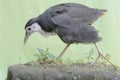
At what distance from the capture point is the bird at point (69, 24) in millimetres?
1875

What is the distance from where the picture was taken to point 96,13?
78.3 inches

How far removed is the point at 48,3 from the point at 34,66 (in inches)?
40.3

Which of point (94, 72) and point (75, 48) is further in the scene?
point (75, 48)

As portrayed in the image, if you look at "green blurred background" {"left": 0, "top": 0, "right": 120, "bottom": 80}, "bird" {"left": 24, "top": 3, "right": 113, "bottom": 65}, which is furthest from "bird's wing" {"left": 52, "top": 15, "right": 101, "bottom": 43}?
"green blurred background" {"left": 0, "top": 0, "right": 120, "bottom": 80}

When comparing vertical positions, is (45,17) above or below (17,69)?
above

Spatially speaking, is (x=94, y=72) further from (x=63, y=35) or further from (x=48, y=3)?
(x=48, y=3)

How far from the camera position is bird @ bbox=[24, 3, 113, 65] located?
188 centimetres

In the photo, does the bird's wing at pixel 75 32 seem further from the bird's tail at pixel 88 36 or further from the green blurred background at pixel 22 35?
the green blurred background at pixel 22 35

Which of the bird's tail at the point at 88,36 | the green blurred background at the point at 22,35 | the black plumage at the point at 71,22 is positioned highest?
the black plumage at the point at 71,22

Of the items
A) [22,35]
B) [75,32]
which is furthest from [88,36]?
[22,35]

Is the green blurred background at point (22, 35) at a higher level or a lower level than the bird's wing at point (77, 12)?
lower

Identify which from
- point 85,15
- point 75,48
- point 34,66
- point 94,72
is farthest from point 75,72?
point 75,48

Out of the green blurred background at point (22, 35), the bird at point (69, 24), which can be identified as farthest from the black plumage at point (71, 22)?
the green blurred background at point (22, 35)

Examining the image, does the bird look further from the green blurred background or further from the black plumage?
the green blurred background
